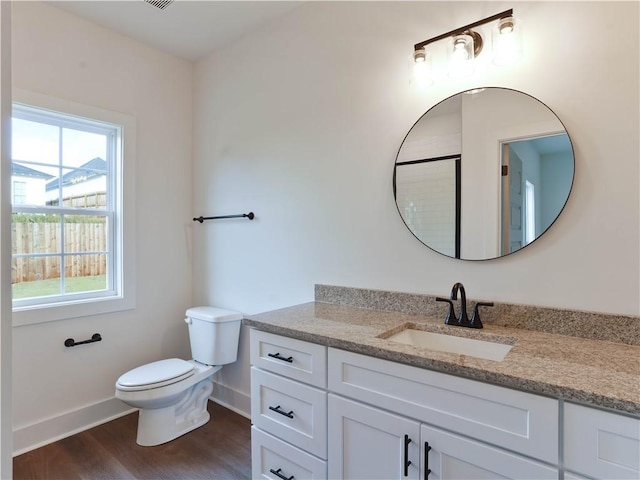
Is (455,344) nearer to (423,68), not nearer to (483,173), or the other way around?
(483,173)

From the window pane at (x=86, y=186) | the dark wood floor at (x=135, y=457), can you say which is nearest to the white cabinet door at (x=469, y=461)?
the dark wood floor at (x=135, y=457)

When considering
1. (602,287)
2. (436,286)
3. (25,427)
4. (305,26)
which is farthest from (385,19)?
(25,427)

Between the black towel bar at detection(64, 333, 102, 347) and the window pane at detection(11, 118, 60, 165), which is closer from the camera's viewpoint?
the window pane at detection(11, 118, 60, 165)

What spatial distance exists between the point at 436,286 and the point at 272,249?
42.9 inches

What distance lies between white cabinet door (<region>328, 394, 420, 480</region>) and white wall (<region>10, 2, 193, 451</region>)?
1852mm

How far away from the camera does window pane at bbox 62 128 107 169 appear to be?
91.2 inches

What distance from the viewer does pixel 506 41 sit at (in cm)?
Result: 143

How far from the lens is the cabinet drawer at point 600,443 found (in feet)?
2.69

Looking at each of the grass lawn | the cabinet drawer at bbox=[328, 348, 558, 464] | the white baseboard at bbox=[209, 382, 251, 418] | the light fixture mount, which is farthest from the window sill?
the light fixture mount

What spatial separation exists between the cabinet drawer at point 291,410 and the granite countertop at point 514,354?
0.22 meters

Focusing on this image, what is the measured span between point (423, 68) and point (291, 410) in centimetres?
163

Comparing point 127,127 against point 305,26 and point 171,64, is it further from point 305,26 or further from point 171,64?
point 305,26

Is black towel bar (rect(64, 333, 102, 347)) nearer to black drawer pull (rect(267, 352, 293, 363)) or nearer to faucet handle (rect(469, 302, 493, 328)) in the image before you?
black drawer pull (rect(267, 352, 293, 363))

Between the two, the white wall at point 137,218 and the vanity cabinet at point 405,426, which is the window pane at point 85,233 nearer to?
the white wall at point 137,218
